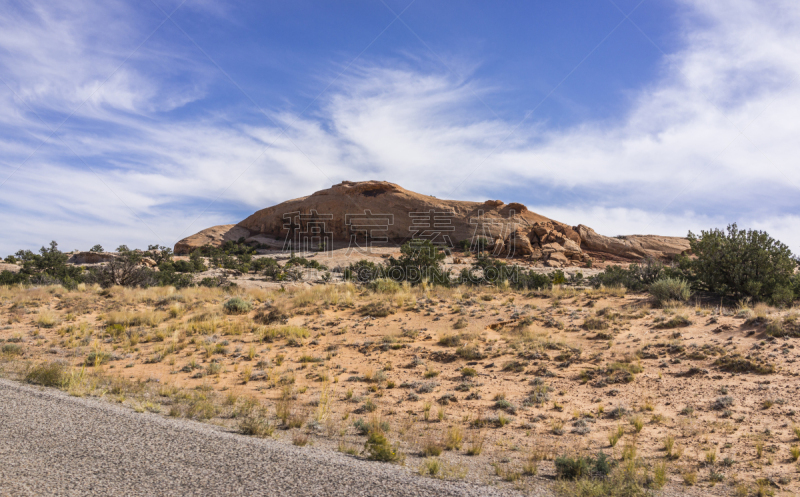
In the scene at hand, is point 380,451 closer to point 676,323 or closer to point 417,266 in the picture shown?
point 676,323

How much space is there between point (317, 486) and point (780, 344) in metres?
10.4

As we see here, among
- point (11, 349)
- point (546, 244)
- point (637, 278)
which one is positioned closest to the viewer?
point (11, 349)

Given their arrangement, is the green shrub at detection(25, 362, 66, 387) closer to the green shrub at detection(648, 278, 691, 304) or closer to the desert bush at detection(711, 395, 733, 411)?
the desert bush at detection(711, 395, 733, 411)

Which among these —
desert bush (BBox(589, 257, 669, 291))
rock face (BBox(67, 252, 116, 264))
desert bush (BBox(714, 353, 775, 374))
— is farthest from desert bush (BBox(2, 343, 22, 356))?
rock face (BBox(67, 252, 116, 264))

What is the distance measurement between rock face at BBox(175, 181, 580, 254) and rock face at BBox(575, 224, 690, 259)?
1805 millimetres

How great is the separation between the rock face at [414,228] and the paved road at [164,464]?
35442 mm

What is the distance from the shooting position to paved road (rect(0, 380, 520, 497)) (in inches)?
152

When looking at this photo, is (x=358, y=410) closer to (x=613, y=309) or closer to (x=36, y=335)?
(x=613, y=309)

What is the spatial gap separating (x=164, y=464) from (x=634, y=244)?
47338mm

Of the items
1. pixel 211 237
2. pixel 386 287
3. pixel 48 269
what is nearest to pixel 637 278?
pixel 386 287

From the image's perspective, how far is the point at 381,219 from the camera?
154ft

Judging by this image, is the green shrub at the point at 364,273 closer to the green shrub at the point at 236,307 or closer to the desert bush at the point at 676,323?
the green shrub at the point at 236,307

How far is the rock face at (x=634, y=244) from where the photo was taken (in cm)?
4222

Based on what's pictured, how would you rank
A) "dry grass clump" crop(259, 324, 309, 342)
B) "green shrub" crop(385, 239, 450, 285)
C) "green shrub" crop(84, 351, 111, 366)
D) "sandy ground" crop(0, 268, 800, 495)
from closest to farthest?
"sandy ground" crop(0, 268, 800, 495)
"green shrub" crop(84, 351, 111, 366)
"dry grass clump" crop(259, 324, 309, 342)
"green shrub" crop(385, 239, 450, 285)
